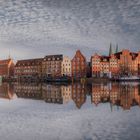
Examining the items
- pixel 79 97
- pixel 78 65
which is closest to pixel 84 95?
pixel 79 97

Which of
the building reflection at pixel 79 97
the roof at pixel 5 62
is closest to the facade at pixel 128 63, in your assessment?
the roof at pixel 5 62

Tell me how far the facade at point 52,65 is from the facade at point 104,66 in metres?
12.1

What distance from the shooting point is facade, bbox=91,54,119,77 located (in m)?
117

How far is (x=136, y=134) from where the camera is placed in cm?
1159

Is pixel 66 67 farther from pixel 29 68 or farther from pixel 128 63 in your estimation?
pixel 128 63

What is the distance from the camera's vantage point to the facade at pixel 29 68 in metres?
132

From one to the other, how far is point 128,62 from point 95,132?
389 feet

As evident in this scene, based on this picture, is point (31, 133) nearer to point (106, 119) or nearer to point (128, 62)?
point (106, 119)

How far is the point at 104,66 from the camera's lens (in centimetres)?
12031

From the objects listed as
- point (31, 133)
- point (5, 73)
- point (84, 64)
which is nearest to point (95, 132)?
point (31, 133)

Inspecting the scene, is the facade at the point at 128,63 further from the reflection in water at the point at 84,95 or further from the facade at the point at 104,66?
the reflection in water at the point at 84,95

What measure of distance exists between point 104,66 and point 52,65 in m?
18.7

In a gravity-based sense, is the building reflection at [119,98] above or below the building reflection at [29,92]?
above

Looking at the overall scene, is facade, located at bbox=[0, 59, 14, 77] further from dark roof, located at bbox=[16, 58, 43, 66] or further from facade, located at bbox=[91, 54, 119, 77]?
facade, located at bbox=[91, 54, 119, 77]
